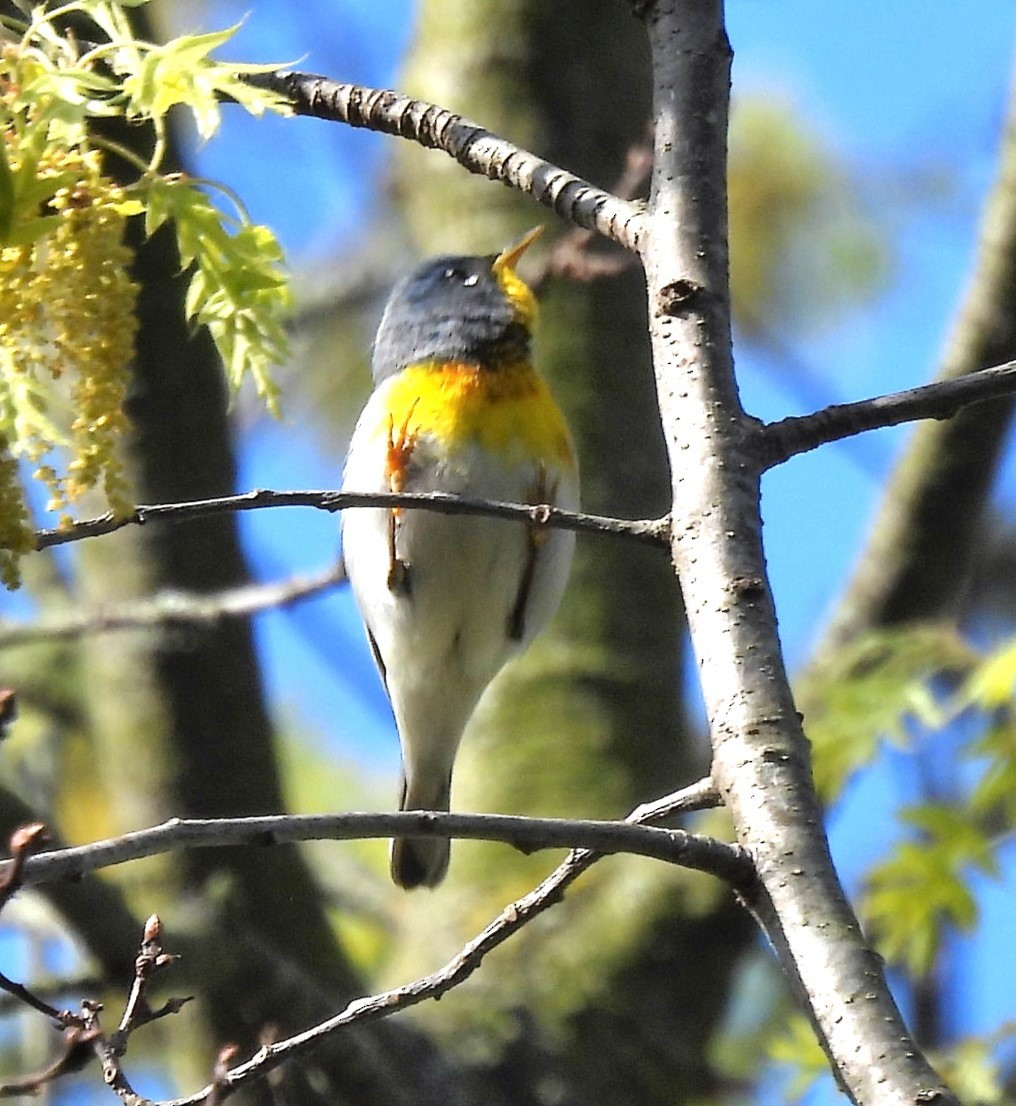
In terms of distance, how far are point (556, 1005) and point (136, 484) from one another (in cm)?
183

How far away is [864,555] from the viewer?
4781mm

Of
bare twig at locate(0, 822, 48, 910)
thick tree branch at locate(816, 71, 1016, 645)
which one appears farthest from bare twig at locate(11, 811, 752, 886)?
thick tree branch at locate(816, 71, 1016, 645)

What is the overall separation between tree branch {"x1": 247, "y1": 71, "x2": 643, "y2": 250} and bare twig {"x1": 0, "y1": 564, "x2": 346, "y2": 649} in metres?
1.63

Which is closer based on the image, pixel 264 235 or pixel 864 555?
pixel 264 235

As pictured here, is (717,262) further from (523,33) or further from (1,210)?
(523,33)

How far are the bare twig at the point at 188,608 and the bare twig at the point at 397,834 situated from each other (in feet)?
7.38

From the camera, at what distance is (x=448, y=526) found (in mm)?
3627

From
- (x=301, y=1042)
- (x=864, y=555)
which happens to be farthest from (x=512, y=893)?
(x=301, y=1042)

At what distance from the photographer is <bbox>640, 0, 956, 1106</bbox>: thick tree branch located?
4.67 ft

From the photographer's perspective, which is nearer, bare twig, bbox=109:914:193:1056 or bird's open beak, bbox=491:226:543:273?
bare twig, bbox=109:914:193:1056

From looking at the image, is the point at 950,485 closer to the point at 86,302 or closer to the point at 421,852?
the point at 421,852

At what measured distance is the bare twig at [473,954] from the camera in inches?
65.2

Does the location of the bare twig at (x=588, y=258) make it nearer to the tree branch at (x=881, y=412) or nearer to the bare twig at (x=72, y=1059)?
the tree branch at (x=881, y=412)

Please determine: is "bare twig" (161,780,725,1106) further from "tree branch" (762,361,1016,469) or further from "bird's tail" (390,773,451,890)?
"bird's tail" (390,773,451,890)
